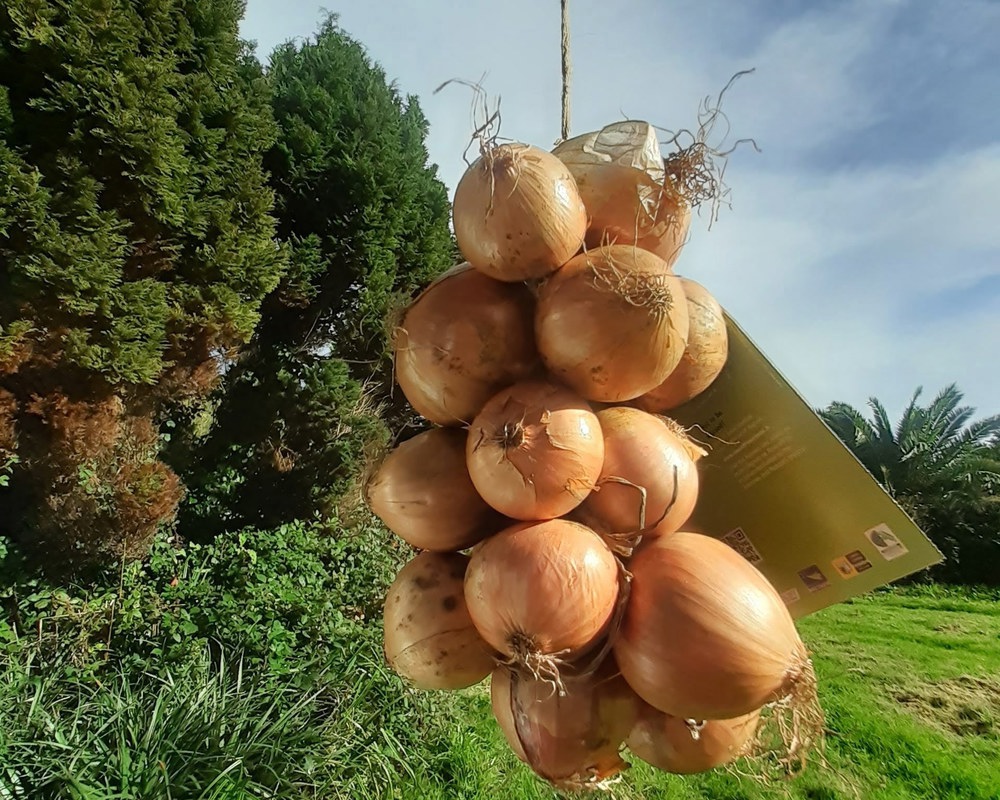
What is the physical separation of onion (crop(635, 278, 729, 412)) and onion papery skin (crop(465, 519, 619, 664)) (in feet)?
1.10

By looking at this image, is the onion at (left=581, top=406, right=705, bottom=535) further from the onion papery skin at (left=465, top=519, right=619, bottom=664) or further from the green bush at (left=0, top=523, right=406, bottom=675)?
the green bush at (left=0, top=523, right=406, bottom=675)

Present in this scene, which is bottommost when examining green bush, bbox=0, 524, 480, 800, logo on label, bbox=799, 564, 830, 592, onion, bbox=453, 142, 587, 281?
green bush, bbox=0, 524, 480, 800

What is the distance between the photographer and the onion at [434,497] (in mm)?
1025

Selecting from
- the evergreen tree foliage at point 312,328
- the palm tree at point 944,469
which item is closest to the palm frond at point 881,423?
the palm tree at point 944,469

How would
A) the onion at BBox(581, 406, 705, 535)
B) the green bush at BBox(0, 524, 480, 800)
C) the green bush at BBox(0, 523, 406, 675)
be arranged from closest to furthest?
the onion at BBox(581, 406, 705, 535), the green bush at BBox(0, 524, 480, 800), the green bush at BBox(0, 523, 406, 675)

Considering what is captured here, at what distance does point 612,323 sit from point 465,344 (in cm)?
23

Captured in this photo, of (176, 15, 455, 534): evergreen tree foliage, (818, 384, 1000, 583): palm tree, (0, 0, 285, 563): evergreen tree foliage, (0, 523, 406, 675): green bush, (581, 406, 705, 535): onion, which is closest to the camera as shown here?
(581, 406, 705, 535): onion

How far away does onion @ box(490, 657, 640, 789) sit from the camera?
0.93m

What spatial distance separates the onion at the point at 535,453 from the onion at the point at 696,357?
0.76 ft

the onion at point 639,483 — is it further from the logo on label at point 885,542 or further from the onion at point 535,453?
the logo on label at point 885,542

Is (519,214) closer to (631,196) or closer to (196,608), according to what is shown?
(631,196)

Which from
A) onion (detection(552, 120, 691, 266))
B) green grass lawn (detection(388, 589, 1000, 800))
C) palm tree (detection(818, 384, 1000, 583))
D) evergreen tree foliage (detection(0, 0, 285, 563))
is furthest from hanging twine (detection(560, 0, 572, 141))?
palm tree (detection(818, 384, 1000, 583))

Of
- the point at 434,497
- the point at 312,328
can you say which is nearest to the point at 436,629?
the point at 434,497

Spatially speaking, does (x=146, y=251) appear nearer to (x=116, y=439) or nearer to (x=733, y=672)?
(x=116, y=439)
